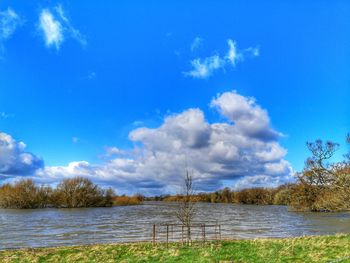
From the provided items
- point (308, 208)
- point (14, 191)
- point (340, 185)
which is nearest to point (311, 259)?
point (340, 185)

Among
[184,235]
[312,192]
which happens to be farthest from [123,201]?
[184,235]

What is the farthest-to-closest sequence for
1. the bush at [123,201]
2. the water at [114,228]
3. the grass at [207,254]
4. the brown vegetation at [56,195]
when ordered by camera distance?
the bush at [123,201] < the brown vegetation at [56,195] < the water at [114,228] < the grass at [207,254]

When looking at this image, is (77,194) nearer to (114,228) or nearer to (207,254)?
(114,228)

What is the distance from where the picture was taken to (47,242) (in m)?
29.8

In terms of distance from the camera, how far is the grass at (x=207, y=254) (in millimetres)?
16234

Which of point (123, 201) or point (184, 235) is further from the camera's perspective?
point (123, 201)

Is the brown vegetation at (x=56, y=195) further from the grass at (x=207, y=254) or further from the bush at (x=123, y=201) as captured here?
the grass at (x=207, y=254)

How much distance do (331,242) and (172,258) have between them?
1004 cm

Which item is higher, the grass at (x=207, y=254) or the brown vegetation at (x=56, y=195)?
the brown vegetation at (x=56, y=195)

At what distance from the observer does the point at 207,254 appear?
17.3 m

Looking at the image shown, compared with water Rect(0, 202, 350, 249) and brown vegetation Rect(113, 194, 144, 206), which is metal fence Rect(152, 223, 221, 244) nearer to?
water Rect(0, 202, 350, 249)

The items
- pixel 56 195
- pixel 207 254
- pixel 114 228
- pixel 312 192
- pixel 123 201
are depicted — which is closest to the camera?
pixel 207 254

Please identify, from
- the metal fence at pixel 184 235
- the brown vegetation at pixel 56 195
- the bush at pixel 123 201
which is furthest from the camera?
the bush at pixel 123 201

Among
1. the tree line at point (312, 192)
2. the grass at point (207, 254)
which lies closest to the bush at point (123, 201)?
the tree line at point (312, 192)
